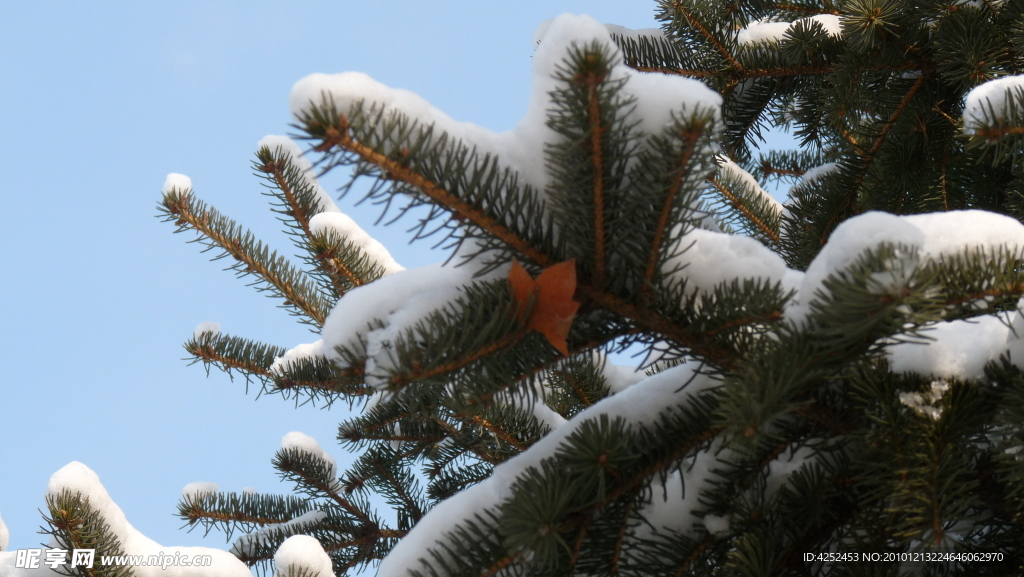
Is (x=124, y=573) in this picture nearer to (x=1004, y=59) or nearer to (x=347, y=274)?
(x=347, y=274)

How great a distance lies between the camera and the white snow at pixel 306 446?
282 cm

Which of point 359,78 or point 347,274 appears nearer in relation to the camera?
point 359,78

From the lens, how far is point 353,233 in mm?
2344

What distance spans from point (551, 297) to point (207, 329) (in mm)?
1899

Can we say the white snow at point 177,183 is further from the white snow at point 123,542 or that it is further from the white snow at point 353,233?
the white snow at point 123,542

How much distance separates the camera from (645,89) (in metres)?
0.98

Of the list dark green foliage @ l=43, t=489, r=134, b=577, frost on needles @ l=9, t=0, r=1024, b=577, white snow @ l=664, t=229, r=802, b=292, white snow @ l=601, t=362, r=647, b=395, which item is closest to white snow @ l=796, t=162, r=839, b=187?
white snow @ l=601, t=362, r=647, b=395

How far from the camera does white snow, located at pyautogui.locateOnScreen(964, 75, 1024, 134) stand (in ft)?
3.73

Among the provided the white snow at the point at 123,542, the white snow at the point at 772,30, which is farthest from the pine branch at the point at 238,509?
the white snow at the point at 772,30

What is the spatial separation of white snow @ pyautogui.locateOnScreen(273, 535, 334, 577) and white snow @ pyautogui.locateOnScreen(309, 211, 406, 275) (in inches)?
31.0

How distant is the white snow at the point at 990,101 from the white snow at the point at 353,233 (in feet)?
4.82

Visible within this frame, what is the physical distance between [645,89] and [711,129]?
12 cm

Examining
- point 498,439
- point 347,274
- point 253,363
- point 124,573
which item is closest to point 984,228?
point 498,439

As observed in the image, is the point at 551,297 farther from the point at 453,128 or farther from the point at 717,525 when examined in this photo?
the point at 717,525
